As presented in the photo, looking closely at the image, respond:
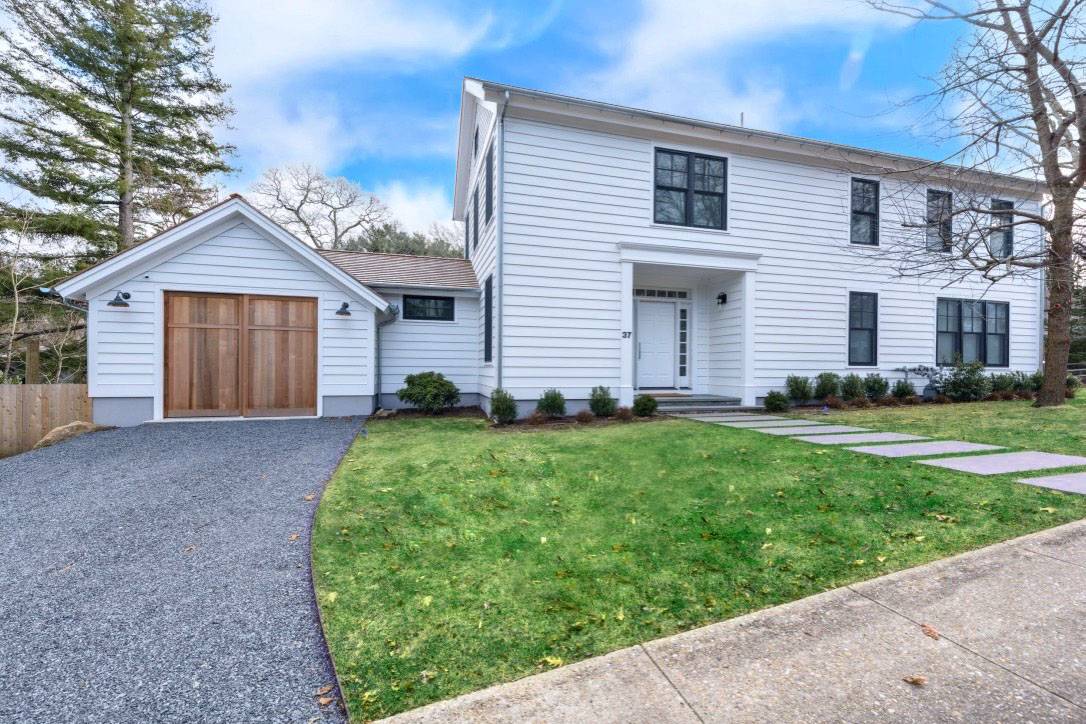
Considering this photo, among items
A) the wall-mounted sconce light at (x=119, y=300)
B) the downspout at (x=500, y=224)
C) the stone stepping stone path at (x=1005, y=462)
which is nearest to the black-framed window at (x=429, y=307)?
→ the downspout at (x=500, y=224)

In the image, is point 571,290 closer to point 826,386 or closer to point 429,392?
point 429,392

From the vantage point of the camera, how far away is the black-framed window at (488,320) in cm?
920

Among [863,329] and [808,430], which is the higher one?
[863,329]

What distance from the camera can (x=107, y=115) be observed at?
45.4 ft

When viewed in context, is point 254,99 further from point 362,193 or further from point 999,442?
point 999,442

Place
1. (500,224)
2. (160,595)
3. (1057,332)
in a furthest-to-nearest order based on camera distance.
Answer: (1057,332), (500,224), (160,595)

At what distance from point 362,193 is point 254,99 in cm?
734

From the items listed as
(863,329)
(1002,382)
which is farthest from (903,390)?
(1002,382)

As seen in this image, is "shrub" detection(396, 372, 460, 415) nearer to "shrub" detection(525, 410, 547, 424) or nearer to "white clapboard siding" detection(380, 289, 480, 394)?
"white clapboard siding" detection(380, 289, 480, 394)

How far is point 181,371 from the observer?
8391 mm

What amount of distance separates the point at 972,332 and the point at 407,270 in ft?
46.0

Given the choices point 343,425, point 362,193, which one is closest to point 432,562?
point 343,425

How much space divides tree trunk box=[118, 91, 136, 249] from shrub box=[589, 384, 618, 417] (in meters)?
15.4

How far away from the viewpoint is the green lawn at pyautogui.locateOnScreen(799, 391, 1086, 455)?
5895 mm
